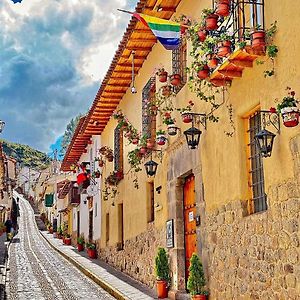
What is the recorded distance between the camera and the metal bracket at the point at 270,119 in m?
8.03

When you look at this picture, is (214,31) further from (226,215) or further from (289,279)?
(289,279)

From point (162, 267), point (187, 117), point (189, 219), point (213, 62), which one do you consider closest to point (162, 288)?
point (162, 267)

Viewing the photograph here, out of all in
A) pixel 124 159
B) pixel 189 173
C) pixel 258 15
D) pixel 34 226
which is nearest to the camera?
pixel 258 15

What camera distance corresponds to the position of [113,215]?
69.0 ft

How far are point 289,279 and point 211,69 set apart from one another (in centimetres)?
362

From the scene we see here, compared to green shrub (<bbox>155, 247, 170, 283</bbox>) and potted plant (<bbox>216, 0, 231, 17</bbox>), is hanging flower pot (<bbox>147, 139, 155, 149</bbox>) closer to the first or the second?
green shrub (<bbox>155, 247, 170, 283</bbox>)

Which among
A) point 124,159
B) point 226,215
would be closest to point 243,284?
point 226,215

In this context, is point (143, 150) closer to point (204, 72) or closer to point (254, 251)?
point (204, 72)

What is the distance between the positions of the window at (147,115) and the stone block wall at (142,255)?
2.51 meters

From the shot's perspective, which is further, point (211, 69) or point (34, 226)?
point (34, 226)

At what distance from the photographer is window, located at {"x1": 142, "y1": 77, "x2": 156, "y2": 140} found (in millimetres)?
15656

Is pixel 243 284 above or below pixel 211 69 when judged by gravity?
below

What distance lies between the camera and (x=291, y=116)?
7.26 m

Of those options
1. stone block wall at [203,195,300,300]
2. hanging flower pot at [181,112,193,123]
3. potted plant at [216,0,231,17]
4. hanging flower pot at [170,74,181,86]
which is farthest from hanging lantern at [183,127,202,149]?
potted plant at [216,0,231,17]
